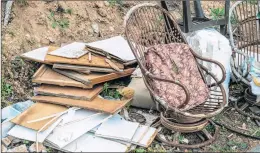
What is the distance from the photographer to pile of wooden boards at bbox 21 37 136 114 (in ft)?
16.8

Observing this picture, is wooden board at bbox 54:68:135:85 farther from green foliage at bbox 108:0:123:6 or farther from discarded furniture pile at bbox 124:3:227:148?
green foliage at bbox 108:0:123:6

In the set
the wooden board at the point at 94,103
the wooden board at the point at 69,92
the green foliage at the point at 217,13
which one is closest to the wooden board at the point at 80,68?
the wooden board at the point at 69,92

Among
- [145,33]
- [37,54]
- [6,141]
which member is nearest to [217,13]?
[145,33]

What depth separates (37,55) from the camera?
18.5 feet

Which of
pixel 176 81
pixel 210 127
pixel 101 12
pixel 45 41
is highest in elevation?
pixel 101 12

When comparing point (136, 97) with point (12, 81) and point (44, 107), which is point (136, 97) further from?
point (12, 81)

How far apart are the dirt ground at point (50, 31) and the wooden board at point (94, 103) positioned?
1.83ft

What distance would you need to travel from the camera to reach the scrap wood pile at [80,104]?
4.62 meters

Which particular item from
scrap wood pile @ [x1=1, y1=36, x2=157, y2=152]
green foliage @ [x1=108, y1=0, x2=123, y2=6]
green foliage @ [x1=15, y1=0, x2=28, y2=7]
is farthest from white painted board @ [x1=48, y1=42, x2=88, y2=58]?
green foliage @ [x1=108, y1=0, x2=123, y2=6]

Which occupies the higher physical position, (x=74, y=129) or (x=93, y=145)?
(x=74, y=129)

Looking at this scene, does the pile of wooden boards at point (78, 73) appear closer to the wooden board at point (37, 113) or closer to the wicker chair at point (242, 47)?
the wooden board at point (37, 113)

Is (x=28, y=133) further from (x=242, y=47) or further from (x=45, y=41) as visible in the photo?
(x=242, y=47)

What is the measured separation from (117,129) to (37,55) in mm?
1683

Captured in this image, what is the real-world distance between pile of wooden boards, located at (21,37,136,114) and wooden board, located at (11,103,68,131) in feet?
0.23
